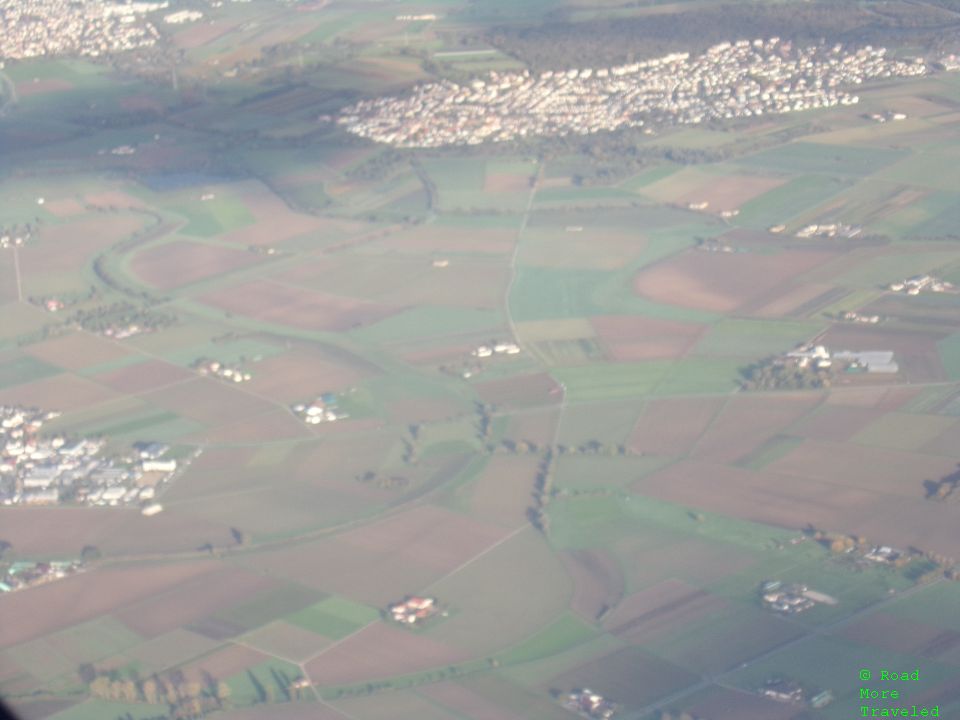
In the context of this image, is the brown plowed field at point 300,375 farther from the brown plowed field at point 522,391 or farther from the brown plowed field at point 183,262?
the brown plowed field at point 183,262

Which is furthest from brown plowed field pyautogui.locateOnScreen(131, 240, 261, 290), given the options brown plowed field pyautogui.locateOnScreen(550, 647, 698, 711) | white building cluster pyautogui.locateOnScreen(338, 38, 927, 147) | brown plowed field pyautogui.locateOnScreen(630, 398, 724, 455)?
brown plowed field pyautogui.locateOnScreen(550, 647, 698, 711)

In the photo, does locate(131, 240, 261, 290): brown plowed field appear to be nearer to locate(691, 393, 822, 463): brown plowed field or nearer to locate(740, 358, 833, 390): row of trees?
locate(740, 358, 833, 390): row of trees

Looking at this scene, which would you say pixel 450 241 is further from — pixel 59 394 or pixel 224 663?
pixel 224 663

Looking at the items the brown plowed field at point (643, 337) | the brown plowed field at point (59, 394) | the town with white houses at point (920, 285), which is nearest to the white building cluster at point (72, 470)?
the brown plowed field at point (59, 394)

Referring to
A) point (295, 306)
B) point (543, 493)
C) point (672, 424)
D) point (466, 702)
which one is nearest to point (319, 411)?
point (543, 493)

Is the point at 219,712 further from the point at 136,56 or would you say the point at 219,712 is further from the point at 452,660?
the point at 136,56

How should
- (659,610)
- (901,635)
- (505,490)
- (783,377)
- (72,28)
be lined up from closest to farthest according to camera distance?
(901,635)
(659,610)
(505,490)
(783,377)
(72,28)

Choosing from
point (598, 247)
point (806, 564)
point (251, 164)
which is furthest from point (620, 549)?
point (251, 164)
